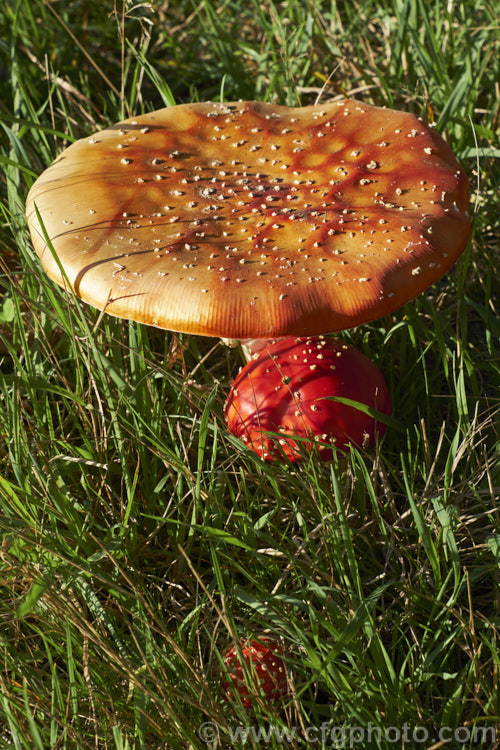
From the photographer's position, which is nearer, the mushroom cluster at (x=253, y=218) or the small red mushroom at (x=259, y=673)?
the small red mushroom at (x=259, y=673)

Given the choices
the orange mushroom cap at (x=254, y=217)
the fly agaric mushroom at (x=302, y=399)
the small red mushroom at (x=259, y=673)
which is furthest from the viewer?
the fly agaric mushroom at (x=302, y=399)

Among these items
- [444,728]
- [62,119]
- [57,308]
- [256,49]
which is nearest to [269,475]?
[444,728]

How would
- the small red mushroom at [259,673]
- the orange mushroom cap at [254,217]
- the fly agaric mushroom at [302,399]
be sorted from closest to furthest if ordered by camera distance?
1. the small red mushroom at [259,673]
2. the orange mushroom cap at [254,217]
3. the fly agaric mushroom at [302,399]

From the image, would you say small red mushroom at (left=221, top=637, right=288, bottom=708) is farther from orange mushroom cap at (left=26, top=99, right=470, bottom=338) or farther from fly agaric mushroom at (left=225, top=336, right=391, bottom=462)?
orange mushroom cap at (left=26, top=99, right=470, bottom=338)

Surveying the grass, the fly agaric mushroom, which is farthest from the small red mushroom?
the fly agaric mushroom

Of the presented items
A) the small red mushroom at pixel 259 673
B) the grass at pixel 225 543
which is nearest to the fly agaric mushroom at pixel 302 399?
the grass at pixel 225 543

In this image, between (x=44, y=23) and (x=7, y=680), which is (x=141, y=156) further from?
(x=44, y=23)

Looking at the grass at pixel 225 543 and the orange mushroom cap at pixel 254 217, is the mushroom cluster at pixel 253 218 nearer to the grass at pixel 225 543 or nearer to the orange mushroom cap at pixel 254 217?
the orange mushroom cap at pixel 254 217
